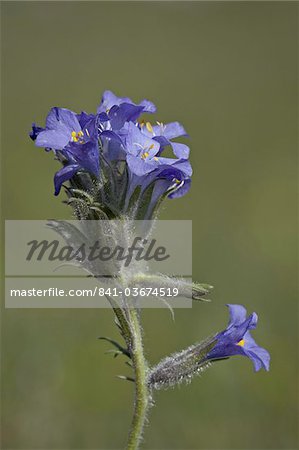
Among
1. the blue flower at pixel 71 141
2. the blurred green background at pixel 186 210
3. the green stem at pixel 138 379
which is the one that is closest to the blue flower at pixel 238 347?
the green stem at pixel 138 379

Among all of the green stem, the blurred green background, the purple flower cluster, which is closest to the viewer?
the purple flower cluster

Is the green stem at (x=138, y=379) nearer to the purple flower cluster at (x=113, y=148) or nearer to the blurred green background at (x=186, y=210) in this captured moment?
the purple flower cluster at (x=113, y=148)

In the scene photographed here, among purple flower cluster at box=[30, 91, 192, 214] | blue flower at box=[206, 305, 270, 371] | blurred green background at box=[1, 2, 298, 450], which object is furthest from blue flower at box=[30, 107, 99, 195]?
blurred green background at box=[1, 2, 298, 450]

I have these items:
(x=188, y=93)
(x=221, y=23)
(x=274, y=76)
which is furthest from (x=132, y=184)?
(x=221, y=23)

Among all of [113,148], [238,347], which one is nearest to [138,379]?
[238,347]

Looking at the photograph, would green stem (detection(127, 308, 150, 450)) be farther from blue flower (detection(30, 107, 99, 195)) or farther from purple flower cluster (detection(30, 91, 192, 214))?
blue flower (detection(30, 107, 99, 195))

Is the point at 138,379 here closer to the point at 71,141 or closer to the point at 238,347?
the point at 238,347

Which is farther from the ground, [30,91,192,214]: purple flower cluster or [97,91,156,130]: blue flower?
[97,91,156,130]: blue flower

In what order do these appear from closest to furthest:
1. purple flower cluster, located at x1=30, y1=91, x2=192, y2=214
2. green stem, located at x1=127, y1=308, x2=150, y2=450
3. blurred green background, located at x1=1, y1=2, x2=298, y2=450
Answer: purple flower cluster, located at x1=30, y1=91, x2=192, y2=214 < green stem, located at x1=127, y1=308, x2=150, y2=450 < blurred green background, located at x1=1, y1=2, x2=298, y2=450
